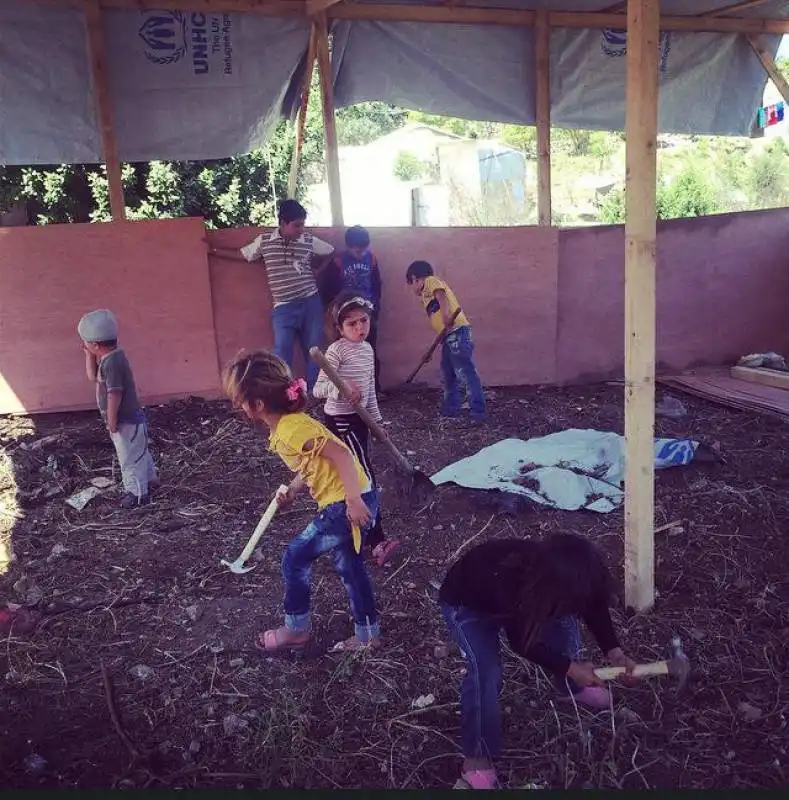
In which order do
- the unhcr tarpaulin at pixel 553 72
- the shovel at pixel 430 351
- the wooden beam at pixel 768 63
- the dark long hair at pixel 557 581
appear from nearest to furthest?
the dark long hair at pixel 557 581, the shovel at pixel 430 351, the unhcr tarpaulin at pixel 553 72, the wooden beam at pixel 768 63

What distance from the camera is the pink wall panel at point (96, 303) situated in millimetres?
6668

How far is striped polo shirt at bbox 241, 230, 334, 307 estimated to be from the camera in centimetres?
680

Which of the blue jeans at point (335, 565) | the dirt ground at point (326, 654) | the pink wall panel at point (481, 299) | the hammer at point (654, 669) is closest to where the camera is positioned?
the hammer at point (654, 669)

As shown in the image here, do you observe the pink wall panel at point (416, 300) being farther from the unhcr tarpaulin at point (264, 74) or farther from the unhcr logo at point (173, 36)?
the unhcr logo at point (173, 36)

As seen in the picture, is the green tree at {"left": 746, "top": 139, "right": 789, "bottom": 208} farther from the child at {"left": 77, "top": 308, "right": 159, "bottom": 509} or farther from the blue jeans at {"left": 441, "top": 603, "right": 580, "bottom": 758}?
the blue jeans at {"left": 441, "top": 603, "right": 580, "bottom": 758}

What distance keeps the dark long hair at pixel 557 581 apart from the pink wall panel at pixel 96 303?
5322 millimetres

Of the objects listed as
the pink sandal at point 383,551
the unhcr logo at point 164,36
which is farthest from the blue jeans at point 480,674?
the unhcr logo at point 164,36

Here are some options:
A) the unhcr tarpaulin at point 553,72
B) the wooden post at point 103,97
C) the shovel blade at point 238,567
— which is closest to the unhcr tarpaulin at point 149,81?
the wooden post at point 103,97

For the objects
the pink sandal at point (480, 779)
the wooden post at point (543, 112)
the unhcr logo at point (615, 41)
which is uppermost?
the unhcr logo at point (615, 41)

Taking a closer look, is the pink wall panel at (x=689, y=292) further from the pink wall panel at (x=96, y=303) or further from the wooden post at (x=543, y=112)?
the pink wall panel at (x=96, y=303)

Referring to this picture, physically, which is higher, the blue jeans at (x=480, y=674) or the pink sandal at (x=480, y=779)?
the blue jeans at (x=480, y=674)

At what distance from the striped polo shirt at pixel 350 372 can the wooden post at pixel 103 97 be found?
11.5 ft

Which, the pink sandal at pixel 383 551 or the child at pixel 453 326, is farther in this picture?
the child at pixel 453 326

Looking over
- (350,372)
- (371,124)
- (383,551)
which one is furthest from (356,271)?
(371,124)
